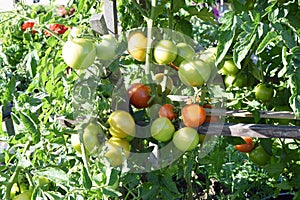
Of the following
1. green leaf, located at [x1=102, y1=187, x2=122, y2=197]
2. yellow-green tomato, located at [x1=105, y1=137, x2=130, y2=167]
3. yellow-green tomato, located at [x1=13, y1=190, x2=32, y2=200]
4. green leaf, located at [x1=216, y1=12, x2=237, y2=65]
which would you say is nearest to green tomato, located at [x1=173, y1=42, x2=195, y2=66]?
green leaf, located at [x1=216, y1=12, x2=237, y2=65]

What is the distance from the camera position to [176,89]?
1.25 m

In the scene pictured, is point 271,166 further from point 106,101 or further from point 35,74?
point 35,74

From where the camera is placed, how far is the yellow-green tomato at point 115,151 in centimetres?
102

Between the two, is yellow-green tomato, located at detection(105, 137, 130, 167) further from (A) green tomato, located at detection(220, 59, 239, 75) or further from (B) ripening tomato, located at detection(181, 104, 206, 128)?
(A) green tomato, located at detection(220, 59, 239, 75)

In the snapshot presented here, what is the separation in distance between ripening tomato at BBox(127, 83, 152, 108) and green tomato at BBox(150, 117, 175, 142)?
0.22ft

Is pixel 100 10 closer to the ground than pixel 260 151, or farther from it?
farther from it

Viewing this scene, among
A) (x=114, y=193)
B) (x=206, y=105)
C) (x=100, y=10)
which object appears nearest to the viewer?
(x=114, y=193)

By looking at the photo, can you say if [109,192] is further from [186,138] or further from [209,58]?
[209,58]

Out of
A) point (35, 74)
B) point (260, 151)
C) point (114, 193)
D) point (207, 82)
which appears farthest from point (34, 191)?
point (260, 151)

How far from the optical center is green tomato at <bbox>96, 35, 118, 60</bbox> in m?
0.96

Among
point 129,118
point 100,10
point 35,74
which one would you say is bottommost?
point 129,118

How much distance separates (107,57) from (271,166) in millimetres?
664

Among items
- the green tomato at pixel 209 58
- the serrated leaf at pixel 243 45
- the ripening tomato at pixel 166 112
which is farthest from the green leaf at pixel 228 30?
the ripening tomato at pixel 166 112

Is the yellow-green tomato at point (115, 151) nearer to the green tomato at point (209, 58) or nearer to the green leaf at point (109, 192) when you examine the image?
the green leaf at point (109, 192)
